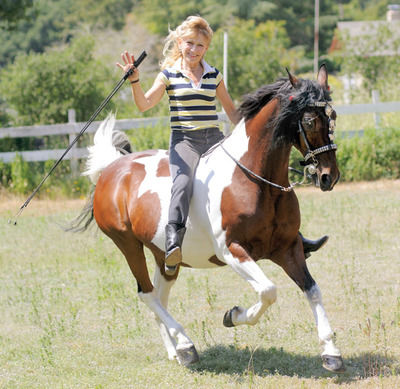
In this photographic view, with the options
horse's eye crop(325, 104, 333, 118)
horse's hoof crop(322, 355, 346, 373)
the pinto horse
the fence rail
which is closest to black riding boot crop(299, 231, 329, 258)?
the pinto horse

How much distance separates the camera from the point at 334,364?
16.3ft

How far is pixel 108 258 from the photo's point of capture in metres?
9.91

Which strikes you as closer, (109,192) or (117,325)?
(109,192)

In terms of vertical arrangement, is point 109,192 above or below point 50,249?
above

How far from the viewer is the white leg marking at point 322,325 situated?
198 inches

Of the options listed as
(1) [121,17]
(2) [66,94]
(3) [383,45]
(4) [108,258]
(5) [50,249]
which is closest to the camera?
(4) [108,258]

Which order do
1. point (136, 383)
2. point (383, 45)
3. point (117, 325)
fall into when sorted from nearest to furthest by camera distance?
point (136, 383), point (117, 325), point (383, 45)

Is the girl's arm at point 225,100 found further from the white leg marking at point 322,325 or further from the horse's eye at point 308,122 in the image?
the white leg marking at point 322,325

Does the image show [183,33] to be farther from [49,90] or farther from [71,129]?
[49,90]

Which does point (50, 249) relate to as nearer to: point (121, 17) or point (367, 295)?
point (367, 295)

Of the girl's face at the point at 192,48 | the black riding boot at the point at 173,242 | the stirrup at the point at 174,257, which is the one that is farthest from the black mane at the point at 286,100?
the stirrup at the point at 174,257

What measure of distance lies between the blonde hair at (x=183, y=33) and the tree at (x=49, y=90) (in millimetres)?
13005

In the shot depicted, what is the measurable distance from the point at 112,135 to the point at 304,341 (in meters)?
2.92

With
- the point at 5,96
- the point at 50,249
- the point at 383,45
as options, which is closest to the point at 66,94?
the point at 5,96
